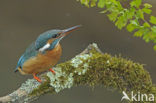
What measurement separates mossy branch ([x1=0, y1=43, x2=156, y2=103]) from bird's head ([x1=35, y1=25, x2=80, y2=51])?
22 cm

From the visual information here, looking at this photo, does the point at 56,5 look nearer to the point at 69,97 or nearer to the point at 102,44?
the point at 102,44

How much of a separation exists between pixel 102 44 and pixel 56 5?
5.06 ft

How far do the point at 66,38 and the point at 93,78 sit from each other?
401 centimetres

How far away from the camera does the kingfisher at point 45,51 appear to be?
92.2 inches

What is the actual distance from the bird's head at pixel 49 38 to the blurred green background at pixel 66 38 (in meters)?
3.22

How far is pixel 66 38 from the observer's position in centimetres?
623

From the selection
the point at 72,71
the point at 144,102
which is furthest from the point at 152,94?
the point at 72,71

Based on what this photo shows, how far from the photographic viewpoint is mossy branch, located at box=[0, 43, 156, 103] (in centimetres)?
221

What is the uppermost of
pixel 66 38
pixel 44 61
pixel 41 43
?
pixel 41 43

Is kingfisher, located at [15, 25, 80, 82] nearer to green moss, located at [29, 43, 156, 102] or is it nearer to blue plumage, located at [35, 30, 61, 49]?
blue plumage, located at [35, 30, 61, 49]

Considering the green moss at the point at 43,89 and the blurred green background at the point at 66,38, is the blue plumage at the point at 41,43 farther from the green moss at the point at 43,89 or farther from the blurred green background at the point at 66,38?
the blurred green background at the point at 66,38

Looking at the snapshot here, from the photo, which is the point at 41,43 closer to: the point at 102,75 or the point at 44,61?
the point at 44,61

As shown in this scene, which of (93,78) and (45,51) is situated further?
(45,51)

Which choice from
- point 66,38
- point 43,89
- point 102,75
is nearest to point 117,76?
point 102,75
